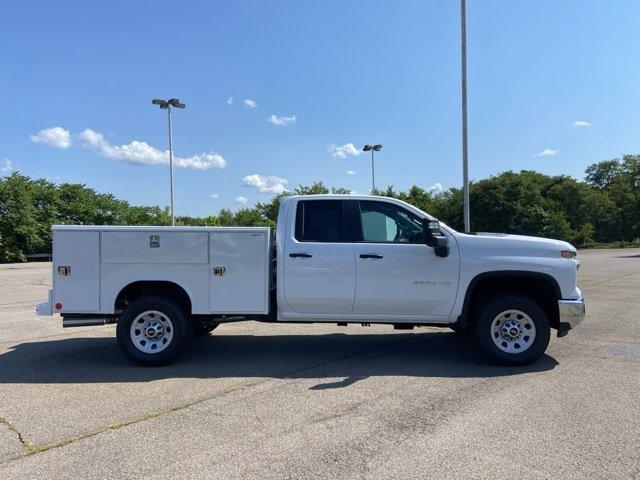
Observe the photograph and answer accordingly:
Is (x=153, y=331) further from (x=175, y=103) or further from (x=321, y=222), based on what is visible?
(x=175, y=103)

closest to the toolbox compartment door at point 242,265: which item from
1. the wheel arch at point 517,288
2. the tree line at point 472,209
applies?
the wheel arch at point 517,288

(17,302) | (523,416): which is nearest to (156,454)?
(523,416)

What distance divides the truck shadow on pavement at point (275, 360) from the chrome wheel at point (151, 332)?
10.6 inches

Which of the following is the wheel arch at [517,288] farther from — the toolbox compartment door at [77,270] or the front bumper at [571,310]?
the toolbox compartment door at [77,270]

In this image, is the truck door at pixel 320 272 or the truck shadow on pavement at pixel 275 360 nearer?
the truck shadow on pavement at pixel 275 360

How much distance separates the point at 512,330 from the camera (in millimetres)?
6426

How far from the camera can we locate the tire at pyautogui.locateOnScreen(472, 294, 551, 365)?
6332 millimetres

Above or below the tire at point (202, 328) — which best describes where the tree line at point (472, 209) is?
above

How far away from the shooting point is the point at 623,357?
6.89 meters

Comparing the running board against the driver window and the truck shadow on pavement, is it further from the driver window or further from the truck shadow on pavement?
the driver window

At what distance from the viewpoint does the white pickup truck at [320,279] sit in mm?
6355

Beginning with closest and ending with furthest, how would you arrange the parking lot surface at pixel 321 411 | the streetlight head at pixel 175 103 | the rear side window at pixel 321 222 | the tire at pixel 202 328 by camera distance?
the parking lot surface at pixel 321 411, the rear side window at pixel 321 222, the tire at pixel 202 328, the streetlight head at pixel 175 103

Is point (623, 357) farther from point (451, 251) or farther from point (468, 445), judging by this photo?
point (468, 445)

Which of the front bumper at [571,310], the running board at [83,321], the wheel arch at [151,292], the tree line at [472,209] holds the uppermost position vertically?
the tree line at [472,209]
